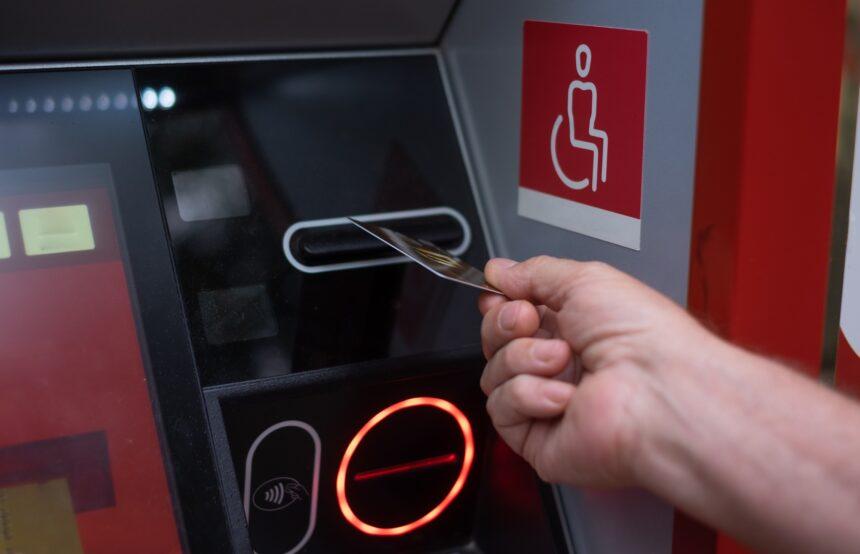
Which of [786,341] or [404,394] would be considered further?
[404,394]

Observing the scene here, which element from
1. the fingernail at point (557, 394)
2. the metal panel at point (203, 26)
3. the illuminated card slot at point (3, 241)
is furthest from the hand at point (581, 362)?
the illuminated card slot at point (3, 241)

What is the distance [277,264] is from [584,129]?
0.39 metres

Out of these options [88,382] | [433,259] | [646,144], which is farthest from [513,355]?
[88,382]

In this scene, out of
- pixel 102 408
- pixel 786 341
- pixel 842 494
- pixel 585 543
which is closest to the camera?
pixel 842 494

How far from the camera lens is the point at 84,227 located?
0.98 m

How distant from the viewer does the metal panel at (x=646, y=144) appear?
821mm

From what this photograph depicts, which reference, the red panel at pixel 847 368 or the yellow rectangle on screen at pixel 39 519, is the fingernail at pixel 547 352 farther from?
the yellow rectangle on screen at pixel 39 519

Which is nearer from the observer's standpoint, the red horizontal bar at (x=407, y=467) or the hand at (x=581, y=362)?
the hand at (x=581, y=362)

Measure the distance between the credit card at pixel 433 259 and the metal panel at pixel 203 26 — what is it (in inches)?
10.4

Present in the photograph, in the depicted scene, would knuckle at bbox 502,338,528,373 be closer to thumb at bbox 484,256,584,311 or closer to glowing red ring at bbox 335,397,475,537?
thumb at bbox 484,256,584,311

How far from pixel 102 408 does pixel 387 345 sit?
332mm

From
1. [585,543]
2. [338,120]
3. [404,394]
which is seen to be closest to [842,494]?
[585,543]

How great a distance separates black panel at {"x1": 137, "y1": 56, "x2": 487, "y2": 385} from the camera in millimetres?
1014

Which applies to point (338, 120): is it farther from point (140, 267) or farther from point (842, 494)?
point (842, 494)
